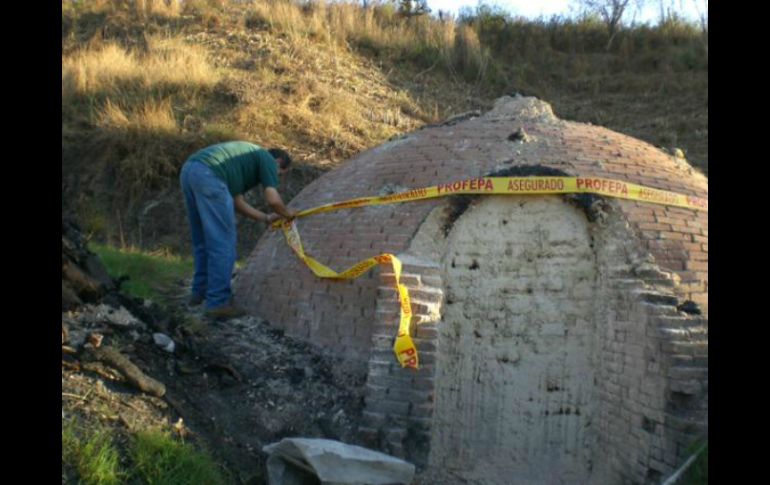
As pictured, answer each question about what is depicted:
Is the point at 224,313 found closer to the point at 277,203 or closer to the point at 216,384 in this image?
the point at 277,203

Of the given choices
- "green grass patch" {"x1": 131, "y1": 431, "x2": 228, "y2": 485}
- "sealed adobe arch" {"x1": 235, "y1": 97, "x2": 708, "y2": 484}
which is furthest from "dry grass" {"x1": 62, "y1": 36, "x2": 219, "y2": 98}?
"green grass patch" {"x1": 131, "y1": 431, "x2": 228, "y2": 485}

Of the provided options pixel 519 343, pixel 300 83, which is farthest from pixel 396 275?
pixel 300 83

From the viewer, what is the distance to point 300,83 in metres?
16.2

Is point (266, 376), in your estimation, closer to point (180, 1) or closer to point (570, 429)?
point (570, 429)

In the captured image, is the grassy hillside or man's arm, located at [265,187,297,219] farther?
the grassy hillside

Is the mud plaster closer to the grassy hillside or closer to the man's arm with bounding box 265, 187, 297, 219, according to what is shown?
the man's arm with bounding box 265, 187, 297, 219

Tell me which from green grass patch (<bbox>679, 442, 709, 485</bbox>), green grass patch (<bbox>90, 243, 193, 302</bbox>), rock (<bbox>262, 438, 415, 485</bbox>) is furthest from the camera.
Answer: green grass patch (<bbox>90, 243, 193, 302</bbox>)

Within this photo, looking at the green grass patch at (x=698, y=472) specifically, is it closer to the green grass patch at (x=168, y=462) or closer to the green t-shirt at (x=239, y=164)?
the green grass patch at (x=168, y=462)

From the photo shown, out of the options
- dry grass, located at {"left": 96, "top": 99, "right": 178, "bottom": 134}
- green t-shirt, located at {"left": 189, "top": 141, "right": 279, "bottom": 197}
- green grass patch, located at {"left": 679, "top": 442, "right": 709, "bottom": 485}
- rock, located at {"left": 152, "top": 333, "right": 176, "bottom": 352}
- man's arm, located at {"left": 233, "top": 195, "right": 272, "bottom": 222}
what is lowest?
green grass patch, located at {"left": 679, "top": 442, "right": 709, "bottom": 485}

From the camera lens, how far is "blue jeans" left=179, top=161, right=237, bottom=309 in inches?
250

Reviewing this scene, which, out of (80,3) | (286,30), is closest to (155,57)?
(286,30)

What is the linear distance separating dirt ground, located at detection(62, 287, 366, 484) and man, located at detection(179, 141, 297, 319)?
1.52 feet

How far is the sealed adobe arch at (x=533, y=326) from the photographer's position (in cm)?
480

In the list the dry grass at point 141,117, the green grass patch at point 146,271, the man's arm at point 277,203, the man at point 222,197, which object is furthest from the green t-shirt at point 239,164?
the dry grass at point 141,117
